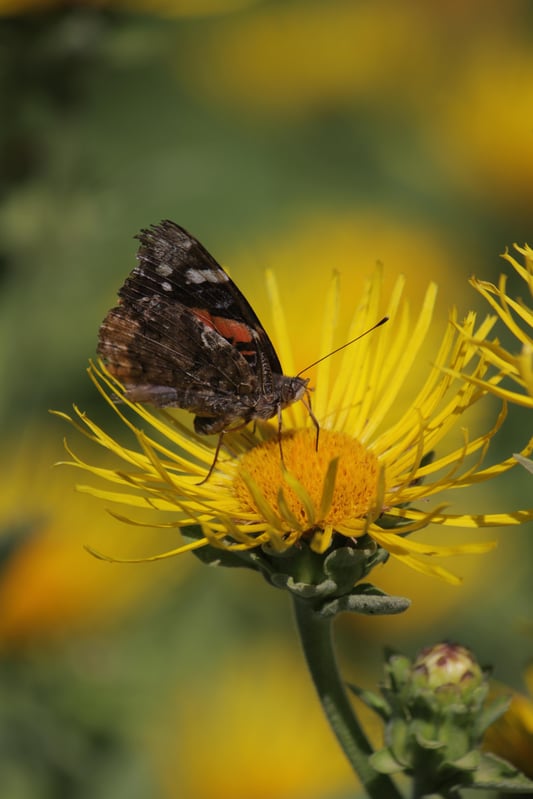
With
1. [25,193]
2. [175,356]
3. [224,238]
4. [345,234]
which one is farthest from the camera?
[224,238]

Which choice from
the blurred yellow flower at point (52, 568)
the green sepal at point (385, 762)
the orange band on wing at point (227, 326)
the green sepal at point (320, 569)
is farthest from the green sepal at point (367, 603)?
the blurred yellow flower at point (52, 568)

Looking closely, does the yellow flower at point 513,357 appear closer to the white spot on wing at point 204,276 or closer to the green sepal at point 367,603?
the green sepal at point 367,603

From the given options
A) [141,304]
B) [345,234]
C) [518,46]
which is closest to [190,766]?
[141,304]

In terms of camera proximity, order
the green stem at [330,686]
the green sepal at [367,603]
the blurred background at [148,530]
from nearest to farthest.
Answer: the green sepal at [367,603]
the green stem at [330,686]
the blurred background at [148,530]

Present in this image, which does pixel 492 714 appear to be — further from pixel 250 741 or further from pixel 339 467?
pixel 250 741

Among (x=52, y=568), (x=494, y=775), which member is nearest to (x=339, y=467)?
(x=494, y=775)

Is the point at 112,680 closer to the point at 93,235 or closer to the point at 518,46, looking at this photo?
the point at 93,235

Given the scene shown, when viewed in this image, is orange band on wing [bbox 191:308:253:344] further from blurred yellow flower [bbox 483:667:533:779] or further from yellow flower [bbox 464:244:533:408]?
blurred yellow flower [bbox 483:667:533:779]
